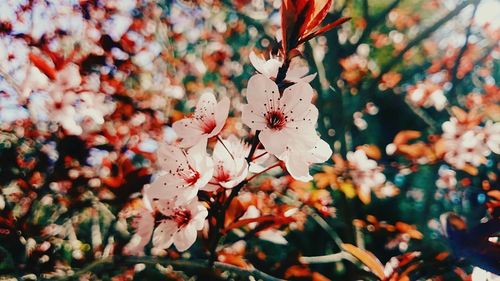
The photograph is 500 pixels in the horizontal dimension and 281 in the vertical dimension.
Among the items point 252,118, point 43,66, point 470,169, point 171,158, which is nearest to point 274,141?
point 252,118

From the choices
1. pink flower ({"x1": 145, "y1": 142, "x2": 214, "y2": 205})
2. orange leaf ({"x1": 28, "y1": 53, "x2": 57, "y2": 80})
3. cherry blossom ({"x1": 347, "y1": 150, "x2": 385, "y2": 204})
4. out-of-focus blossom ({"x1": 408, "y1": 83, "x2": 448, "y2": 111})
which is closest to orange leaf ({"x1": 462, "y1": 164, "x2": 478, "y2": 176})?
cherry blossom ({"x1": 347, "y1": 150, "x2": 385, "y2": 204})

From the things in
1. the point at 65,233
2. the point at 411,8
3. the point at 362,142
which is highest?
the point at 411,8

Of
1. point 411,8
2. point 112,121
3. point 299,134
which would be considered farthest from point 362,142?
point 299,134

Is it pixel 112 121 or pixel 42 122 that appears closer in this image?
pixel 42 122

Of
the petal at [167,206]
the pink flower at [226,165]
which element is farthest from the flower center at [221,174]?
the petal at [167,206]

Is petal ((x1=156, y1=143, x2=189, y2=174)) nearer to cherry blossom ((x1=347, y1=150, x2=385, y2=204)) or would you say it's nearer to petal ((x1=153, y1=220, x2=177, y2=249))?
petal ((x1=153, y1=220, x2=177, y2=249))

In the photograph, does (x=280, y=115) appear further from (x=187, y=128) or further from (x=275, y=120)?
(x=187, y=128)

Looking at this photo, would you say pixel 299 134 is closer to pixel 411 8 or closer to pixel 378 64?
pixel 378 64
